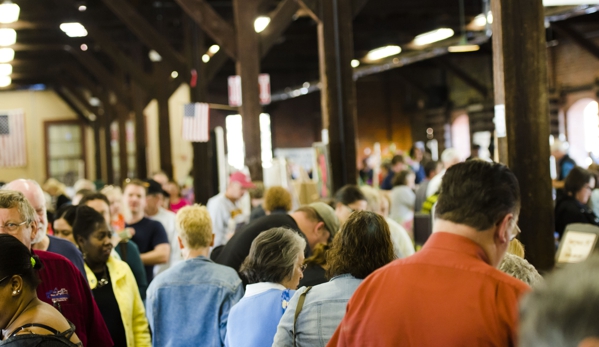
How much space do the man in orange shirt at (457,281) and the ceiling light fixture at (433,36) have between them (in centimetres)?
1400

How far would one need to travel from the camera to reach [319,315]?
2.69 m

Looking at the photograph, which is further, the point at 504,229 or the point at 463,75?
the point at 463,75

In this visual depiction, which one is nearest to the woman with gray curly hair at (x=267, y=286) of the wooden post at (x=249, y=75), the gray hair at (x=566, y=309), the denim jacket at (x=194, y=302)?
the denim jacket at (x=194, y=302)

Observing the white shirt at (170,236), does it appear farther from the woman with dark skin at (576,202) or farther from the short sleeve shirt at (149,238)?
the woman with dark skin at (576,202)

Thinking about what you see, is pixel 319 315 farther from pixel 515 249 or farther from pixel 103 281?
pixel 103 281

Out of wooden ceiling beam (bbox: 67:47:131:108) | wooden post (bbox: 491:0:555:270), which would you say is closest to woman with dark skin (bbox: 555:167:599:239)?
wooden post (bbox: 491:0:555:270)

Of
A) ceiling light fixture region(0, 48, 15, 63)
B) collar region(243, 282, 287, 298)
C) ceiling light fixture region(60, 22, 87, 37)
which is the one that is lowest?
collar region(243, 282, 287, 298)

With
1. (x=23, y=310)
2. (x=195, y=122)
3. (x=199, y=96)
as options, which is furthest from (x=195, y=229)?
(x=199, y=96)

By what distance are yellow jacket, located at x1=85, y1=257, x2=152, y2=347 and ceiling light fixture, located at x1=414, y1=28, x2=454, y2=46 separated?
12.3 metres

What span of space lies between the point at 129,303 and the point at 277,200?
240cm

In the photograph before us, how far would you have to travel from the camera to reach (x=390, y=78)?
27969 mm

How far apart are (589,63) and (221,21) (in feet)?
36.7

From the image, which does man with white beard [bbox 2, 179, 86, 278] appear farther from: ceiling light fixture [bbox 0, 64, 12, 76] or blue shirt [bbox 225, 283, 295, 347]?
ceiling light fixture [bbox 0, 64, 12, 76]

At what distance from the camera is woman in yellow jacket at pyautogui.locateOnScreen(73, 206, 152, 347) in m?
4.05
